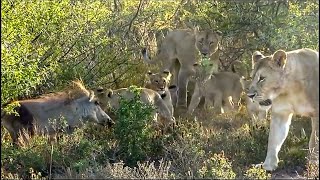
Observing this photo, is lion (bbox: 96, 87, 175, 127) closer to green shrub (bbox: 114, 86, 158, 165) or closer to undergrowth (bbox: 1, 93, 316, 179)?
undergrowth (bbox: 1, 93, 316, 179)

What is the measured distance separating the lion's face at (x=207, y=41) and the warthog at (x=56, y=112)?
337cm

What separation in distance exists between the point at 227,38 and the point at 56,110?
4.84 m

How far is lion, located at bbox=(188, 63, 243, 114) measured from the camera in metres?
12.9

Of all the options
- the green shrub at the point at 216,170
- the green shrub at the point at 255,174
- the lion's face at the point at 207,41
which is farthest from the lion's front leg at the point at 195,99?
the green shrub at the point at 255,174

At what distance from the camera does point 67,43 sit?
11000 mm

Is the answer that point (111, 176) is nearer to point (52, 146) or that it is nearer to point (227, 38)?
point (52, 146)

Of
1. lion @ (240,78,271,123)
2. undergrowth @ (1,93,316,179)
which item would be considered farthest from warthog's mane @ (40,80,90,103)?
lion @ (240,78,271,123)

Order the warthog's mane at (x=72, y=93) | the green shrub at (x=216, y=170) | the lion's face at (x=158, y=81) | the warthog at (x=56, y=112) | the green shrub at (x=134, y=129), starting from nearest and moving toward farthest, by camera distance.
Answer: the green shrub at (x=216, y=170)
the green shrub at (x=134, y=129)
the warthog at (x=56, y=112)
the warthog's mane at (x=72, y=93)
the lion's face at (x=158, y=81)

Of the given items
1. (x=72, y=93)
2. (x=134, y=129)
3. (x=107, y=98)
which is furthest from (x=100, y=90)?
(x=134, y=129)

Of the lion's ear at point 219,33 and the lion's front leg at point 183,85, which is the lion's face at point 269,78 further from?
the lion's front leg at point 183,85

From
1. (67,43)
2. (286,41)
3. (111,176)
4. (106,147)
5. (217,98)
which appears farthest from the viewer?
(217,98)

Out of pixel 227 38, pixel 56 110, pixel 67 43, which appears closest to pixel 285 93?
pixel 56 110

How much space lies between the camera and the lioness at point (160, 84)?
1170 cm

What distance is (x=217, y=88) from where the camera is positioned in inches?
513
